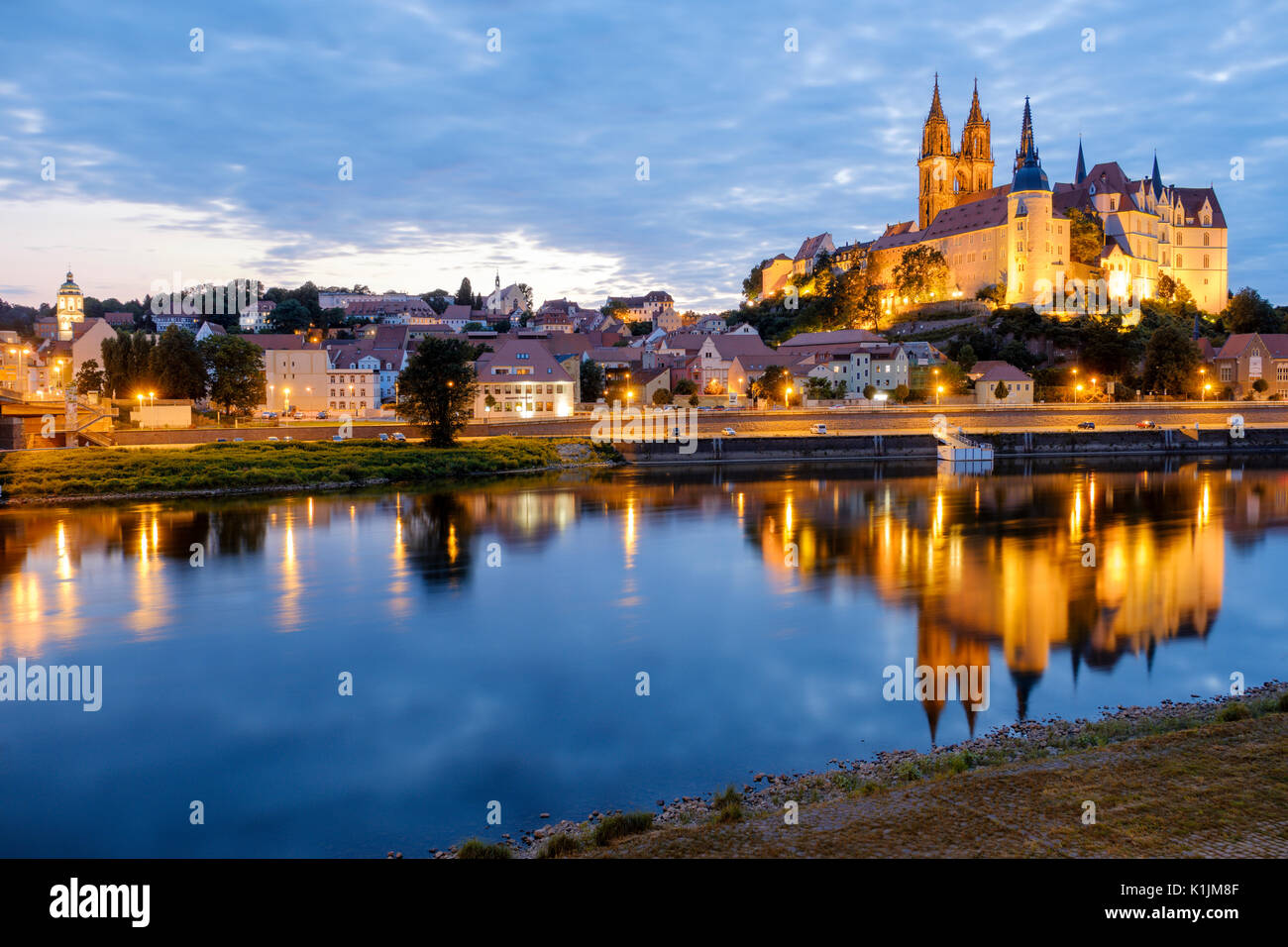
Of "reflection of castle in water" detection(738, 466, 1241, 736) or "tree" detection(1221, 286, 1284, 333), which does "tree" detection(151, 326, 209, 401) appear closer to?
"reflection of castle in water" detection(738, 466, 1241, 736)

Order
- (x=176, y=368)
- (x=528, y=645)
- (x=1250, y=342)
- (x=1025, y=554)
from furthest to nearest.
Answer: (x=1250, y=342) → (x=176, y=368) → (x=1025, y=554) → (x=528, y=645)

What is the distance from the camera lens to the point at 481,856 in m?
9.11

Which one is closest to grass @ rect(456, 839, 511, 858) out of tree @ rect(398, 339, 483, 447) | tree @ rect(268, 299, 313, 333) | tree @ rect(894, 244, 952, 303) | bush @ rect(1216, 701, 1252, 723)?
bush @ rect(1216, 701, 1252, 723)

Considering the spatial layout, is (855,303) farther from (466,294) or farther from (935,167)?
(466,294)

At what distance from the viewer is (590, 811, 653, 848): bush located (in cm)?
945

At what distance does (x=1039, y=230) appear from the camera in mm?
93000

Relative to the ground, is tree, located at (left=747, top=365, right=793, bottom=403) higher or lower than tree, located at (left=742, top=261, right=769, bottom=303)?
lower

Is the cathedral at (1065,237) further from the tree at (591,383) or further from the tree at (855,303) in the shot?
the tree at (591,383)

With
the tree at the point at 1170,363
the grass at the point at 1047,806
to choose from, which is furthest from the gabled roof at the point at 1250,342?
the grass at the point at 1047,806

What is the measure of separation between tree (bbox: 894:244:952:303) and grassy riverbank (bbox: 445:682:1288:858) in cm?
9145

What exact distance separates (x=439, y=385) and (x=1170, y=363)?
54.6 m

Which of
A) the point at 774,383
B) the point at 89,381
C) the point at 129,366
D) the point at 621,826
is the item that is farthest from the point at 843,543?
the point at 89,381
